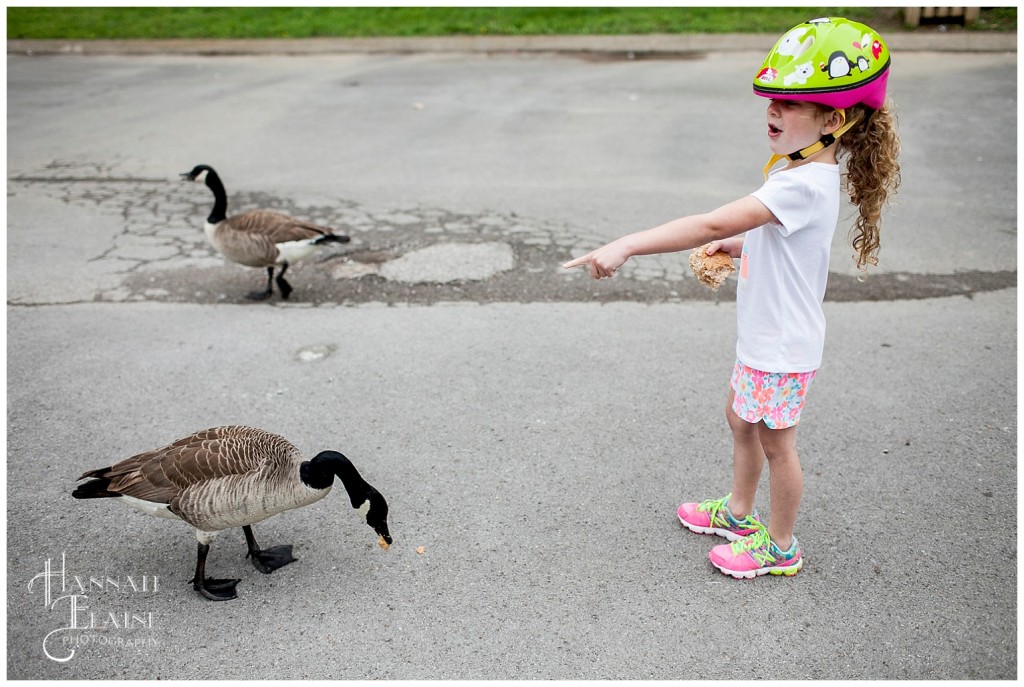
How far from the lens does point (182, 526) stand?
3.38m

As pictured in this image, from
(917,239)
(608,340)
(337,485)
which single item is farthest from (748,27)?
(337,485)

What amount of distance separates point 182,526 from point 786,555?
248 cm

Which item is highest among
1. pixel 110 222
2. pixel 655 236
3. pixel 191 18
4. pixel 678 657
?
pixel 191 18

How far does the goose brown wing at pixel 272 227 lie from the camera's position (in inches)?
206

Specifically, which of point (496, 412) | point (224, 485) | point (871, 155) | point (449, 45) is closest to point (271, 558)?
point (224, 485)

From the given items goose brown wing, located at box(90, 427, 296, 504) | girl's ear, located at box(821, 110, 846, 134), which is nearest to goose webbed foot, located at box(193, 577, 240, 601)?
goose brown wing, located at box(90, 427, 296, 504)

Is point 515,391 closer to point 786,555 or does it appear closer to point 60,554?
point 786,555

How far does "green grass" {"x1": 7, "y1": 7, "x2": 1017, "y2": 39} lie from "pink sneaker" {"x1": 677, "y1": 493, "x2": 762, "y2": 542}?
39.1 feet

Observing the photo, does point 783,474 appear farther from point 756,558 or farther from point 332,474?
point 332,474

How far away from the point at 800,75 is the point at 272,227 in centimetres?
380

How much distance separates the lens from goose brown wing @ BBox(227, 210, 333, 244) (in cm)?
523

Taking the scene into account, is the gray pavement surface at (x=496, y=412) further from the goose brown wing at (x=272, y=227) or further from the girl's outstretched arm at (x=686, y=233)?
the girl's outstretched arm at (x=686, y=233)

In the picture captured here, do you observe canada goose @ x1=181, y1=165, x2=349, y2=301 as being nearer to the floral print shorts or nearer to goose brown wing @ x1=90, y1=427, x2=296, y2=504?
goose brown wing @ x1=90, y1=427, x2=296, y2=504

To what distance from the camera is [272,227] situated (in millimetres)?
5254
